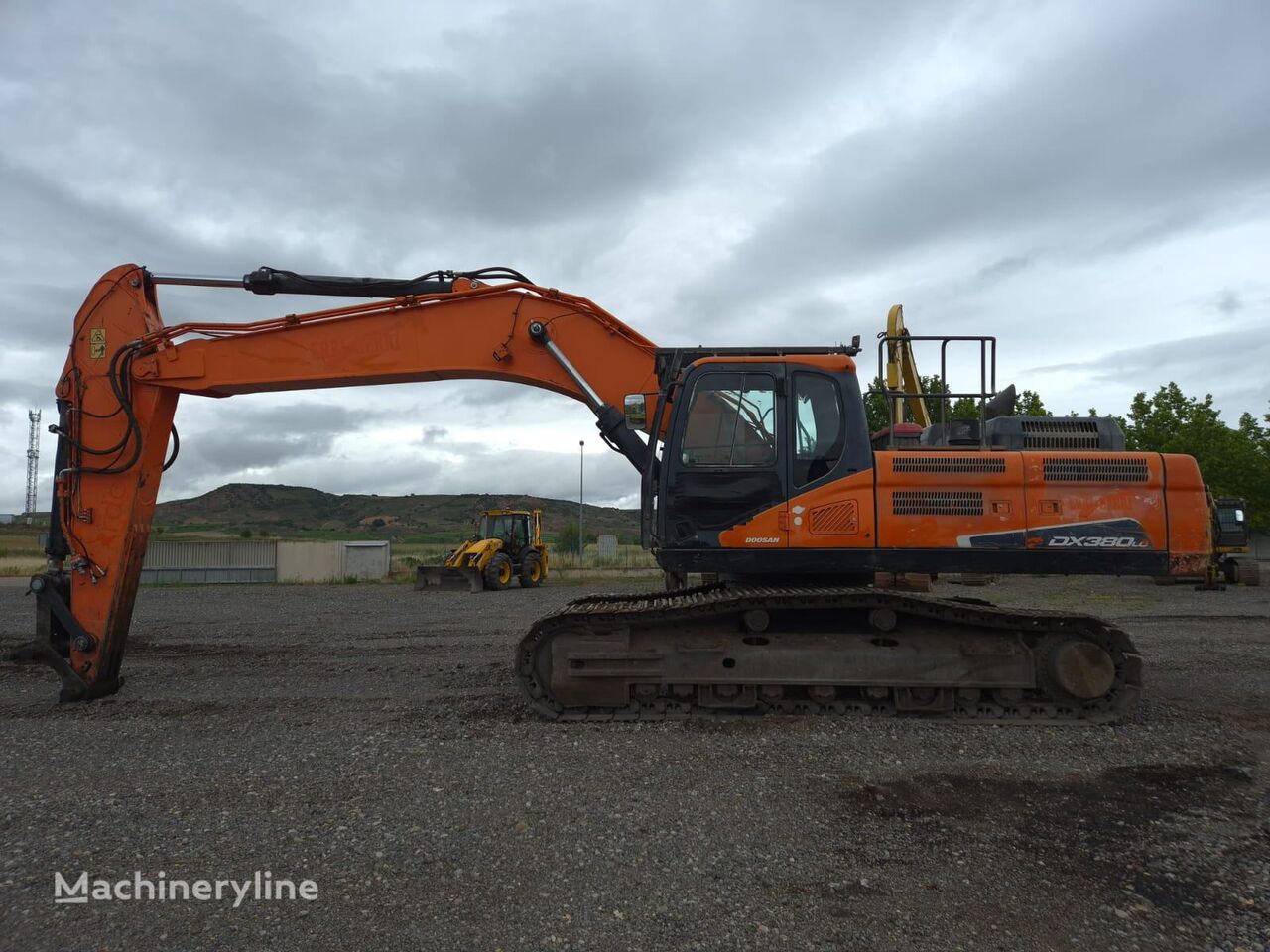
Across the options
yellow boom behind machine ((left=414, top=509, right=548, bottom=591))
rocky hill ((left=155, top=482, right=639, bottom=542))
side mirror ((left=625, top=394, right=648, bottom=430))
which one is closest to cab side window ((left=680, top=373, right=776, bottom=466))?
side mirror ((left=625, top=394, right=648, bottom=430))

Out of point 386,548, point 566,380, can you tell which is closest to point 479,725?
point 566,380

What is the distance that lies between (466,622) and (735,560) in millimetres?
9560

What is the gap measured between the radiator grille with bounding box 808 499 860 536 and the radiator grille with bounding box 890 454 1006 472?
50 cm

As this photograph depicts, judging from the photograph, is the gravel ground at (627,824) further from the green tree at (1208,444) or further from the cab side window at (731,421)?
the green tree at (1208,444)

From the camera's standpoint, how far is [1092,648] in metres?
6.52

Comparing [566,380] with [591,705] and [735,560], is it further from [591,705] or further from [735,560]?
[591,705]

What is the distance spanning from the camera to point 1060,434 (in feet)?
23.1

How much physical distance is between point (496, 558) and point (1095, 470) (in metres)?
20.5

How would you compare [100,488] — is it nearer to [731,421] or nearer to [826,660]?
[731,421]

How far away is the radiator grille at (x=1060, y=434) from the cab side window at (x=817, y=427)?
172cm

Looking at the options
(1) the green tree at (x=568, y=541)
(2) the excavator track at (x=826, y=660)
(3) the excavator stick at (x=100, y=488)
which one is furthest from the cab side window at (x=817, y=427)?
(1) the green tree at (x=568, y=541)

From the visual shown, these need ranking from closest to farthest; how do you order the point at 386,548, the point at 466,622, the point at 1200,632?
the point at 1200,632, the point at 466,622, the point at 386,548

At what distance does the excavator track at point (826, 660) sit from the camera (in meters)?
6.57

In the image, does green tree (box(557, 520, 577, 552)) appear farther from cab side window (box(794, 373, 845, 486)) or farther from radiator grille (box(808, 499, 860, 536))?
radiator grille (box(808, 499, 860, 536))
